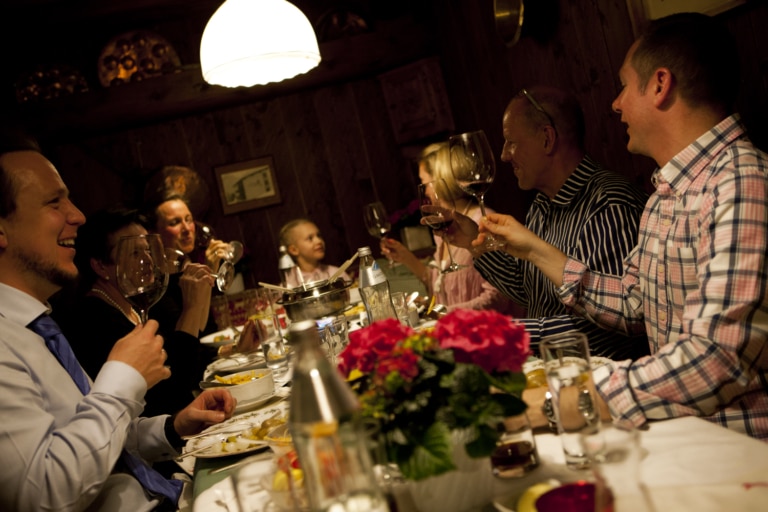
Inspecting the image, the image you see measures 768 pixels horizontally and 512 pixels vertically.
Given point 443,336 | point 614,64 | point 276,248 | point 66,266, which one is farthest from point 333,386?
point 276,248

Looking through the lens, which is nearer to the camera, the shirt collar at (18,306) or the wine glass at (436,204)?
the shirt collar at (18,306)

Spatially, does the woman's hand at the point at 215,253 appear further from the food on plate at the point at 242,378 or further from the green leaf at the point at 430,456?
the green leaf at the point at 430,456

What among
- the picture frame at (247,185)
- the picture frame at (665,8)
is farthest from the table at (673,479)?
the picture frame at (247,185)

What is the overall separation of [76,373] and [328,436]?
1.05 meters

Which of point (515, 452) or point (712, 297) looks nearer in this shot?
point (515, 452)

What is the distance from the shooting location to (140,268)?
5.15 ft

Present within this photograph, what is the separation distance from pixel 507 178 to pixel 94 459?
3730 millimetres

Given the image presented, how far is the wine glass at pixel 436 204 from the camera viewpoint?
2230mm

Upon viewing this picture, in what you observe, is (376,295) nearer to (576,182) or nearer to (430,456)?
(576,182)

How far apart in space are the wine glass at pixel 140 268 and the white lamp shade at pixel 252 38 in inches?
48.2

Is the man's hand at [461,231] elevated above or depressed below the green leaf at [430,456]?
above

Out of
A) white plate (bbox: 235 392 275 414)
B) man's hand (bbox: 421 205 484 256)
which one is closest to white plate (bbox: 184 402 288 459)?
white plate (bbox: 235 392 275 414)

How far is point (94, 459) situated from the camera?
1293 millimetres

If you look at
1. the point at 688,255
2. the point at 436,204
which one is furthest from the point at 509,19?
the point at 688,255
